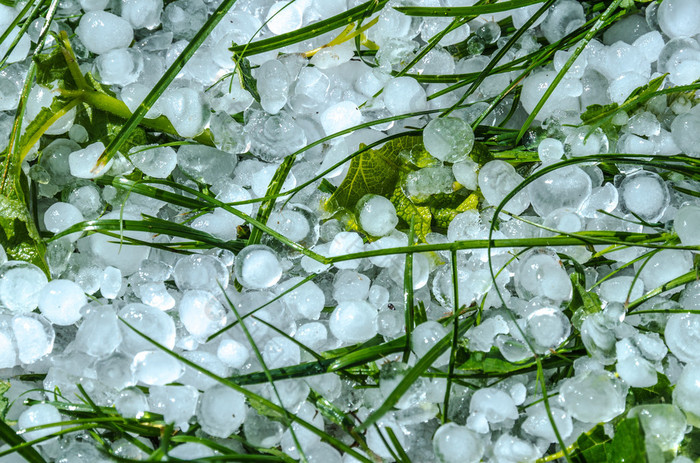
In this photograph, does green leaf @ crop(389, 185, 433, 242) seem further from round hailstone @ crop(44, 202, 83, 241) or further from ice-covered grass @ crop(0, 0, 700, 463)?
round hailstone @ crop(44, 202, 83, 241)

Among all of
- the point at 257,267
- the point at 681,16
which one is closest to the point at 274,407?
the point at 257,267

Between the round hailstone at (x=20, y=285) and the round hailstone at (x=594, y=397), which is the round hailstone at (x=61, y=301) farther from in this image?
the round hailstone at (x=594, y=397)

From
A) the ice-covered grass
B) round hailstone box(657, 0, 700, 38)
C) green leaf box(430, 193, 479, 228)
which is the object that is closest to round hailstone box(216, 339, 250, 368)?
the ice-covered grass

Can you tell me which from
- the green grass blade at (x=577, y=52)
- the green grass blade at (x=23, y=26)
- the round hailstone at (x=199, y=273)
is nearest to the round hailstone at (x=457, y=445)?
the round hailstone at (x=199, y=273)

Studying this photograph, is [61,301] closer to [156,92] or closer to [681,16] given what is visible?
[156,92]

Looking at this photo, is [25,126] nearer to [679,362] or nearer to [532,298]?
[532,298]

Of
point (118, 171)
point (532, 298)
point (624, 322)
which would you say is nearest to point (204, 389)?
point (118, 171)
